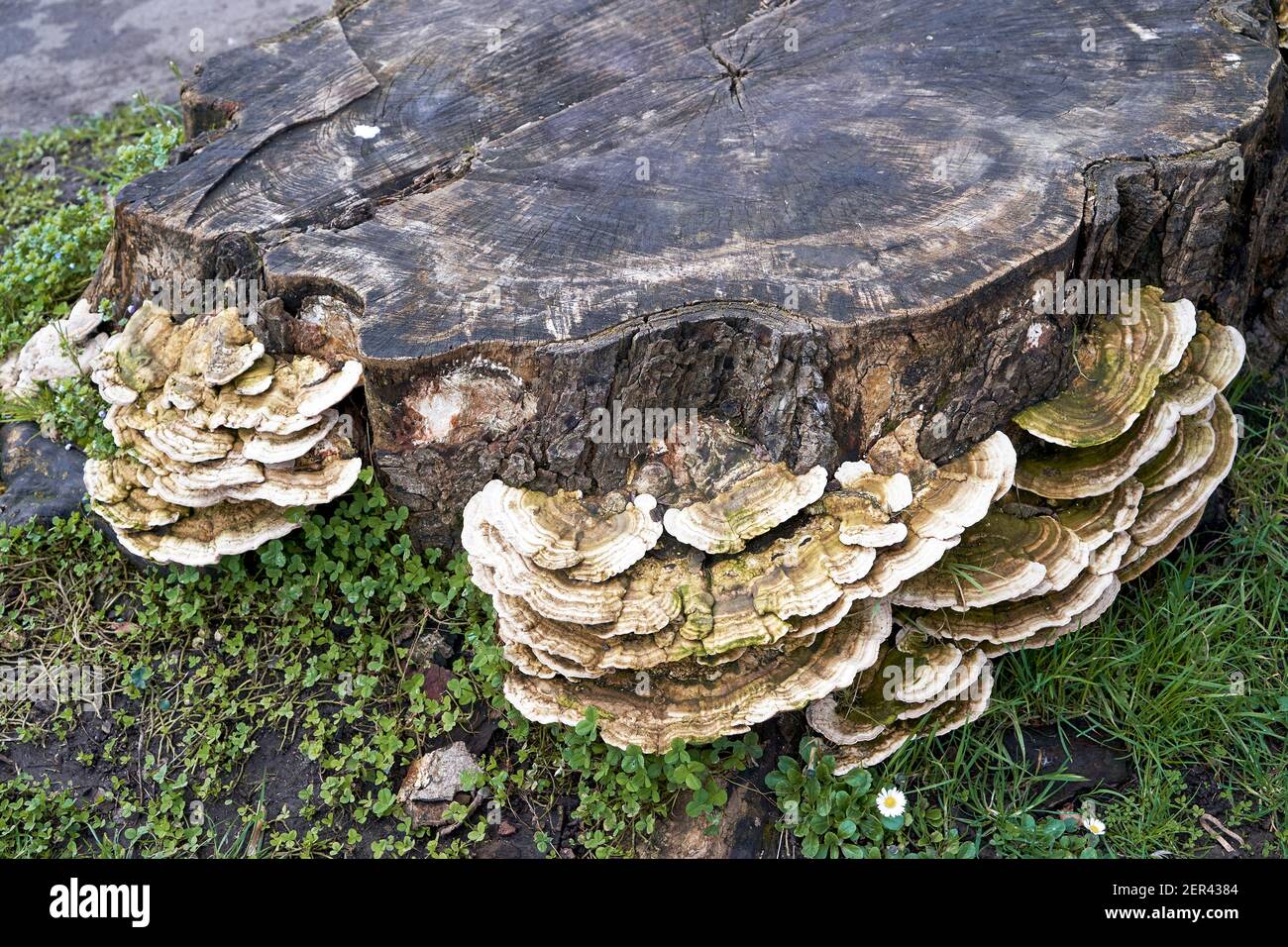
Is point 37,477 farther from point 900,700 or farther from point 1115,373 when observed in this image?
point 1115,373

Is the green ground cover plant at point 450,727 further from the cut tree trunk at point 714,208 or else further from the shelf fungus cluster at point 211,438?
the cut tree trunk at point 714,208

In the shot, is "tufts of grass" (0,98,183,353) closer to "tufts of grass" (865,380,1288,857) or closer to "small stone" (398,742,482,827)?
"small stone" (398,742,482,827)

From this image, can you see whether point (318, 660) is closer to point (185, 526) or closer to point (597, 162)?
point (185, 526)

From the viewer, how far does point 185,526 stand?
4262 mm

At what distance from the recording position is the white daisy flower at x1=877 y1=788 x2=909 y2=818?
385cm

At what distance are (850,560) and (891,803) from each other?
1023 mm

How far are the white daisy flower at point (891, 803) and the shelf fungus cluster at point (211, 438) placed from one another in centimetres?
221

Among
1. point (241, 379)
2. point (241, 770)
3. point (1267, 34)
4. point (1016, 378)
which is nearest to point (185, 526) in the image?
point (241, 379)

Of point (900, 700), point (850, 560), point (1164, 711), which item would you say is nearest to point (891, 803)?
point (900, 700)

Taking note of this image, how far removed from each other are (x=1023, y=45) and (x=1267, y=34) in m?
1.06

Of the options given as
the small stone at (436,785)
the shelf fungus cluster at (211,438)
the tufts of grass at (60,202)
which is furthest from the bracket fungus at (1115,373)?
the tufts of grass at (60,202)

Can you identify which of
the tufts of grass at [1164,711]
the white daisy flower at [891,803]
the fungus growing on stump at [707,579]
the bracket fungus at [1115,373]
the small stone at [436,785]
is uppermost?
the bracket fungus at [1115,373]

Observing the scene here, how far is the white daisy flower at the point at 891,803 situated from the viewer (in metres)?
3.85

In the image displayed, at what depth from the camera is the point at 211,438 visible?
3910 millimetres
